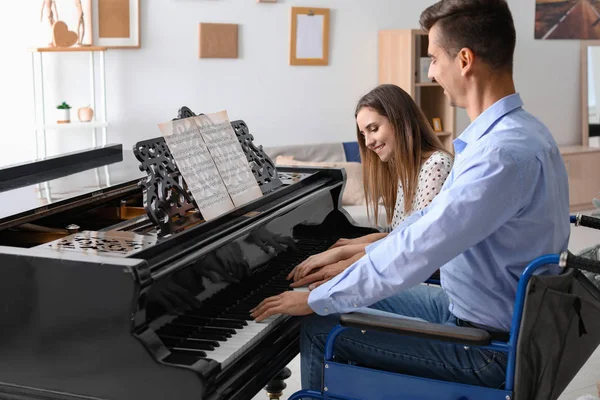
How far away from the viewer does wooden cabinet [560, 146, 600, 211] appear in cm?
742

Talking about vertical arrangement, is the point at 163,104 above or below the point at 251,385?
above

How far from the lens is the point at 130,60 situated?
5793 mm

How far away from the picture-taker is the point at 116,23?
5.66 metres

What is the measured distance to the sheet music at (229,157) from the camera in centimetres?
232

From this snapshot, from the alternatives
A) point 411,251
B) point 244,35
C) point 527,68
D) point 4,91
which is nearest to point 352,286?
point 411,251

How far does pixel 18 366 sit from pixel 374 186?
1.66m

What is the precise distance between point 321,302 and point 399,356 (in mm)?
242

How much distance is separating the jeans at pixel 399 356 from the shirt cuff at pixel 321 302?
0.11m

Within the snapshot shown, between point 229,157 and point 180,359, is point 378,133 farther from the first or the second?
point 180,359

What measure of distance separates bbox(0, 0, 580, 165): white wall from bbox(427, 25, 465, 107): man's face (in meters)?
4.11

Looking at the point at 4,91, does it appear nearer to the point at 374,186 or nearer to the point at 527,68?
the point at 374,186

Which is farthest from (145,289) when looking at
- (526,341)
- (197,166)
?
(526,341)

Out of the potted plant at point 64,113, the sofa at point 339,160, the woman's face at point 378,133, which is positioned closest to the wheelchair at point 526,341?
the woman's face at point 378,133

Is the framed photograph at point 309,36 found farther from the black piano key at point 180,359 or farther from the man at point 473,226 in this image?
the black piano key at point 180,359
